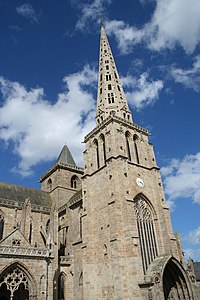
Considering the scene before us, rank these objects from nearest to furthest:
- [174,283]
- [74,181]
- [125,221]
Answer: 1. [125,221]
2. [174,283]
3. [74,181]

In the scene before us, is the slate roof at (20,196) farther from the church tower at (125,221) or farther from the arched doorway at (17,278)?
the arched doorway at (17,278)

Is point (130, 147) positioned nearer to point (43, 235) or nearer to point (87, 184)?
point (87, 184)

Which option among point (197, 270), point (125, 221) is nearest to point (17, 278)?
point (125, 221)

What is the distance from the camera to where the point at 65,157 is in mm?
38438

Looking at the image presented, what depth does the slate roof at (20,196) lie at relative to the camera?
2755 cm

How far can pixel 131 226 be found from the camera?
1989cm

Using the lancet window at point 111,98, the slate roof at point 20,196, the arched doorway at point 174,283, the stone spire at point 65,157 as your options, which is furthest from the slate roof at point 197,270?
the lancet window at point 111,98

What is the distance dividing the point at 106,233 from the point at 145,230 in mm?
3443

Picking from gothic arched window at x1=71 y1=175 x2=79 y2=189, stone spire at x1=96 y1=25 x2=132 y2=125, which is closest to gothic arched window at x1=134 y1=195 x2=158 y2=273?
stone spire at x1=96 y1=25 x2=132 y2=125

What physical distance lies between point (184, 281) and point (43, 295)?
10596 mm

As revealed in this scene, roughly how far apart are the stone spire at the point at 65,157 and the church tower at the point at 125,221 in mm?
10440

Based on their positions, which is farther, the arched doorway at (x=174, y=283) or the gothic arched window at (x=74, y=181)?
the gothic arched window at (x=74, y=181)

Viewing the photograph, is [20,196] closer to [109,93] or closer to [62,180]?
[62,180]

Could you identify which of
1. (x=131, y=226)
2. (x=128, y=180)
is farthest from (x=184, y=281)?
(x=128, y=180)
